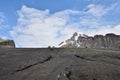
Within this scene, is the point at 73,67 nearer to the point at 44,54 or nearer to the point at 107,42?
the point at 44,54

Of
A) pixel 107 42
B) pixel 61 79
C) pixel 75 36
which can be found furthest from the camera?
pixel 75 36

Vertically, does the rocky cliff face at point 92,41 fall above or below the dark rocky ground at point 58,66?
above

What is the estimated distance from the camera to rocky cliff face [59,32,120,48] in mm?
107562

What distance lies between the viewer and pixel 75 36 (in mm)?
149250

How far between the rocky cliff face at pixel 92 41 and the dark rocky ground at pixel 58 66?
8939 centimetres

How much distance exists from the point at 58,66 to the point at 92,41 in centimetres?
12508

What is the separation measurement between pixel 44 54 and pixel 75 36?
142m

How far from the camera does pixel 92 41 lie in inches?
5113

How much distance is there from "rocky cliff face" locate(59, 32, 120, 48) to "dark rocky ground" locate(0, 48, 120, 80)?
3519 inches

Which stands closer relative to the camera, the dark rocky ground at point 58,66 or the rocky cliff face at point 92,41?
the dark rocky ground at point 58,66

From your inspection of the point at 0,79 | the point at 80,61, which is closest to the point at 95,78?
the point at 80,61

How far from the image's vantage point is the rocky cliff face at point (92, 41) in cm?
10756

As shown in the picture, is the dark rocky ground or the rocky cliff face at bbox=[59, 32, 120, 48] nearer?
the dark rocky ground

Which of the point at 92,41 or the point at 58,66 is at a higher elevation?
the point at 92,41
